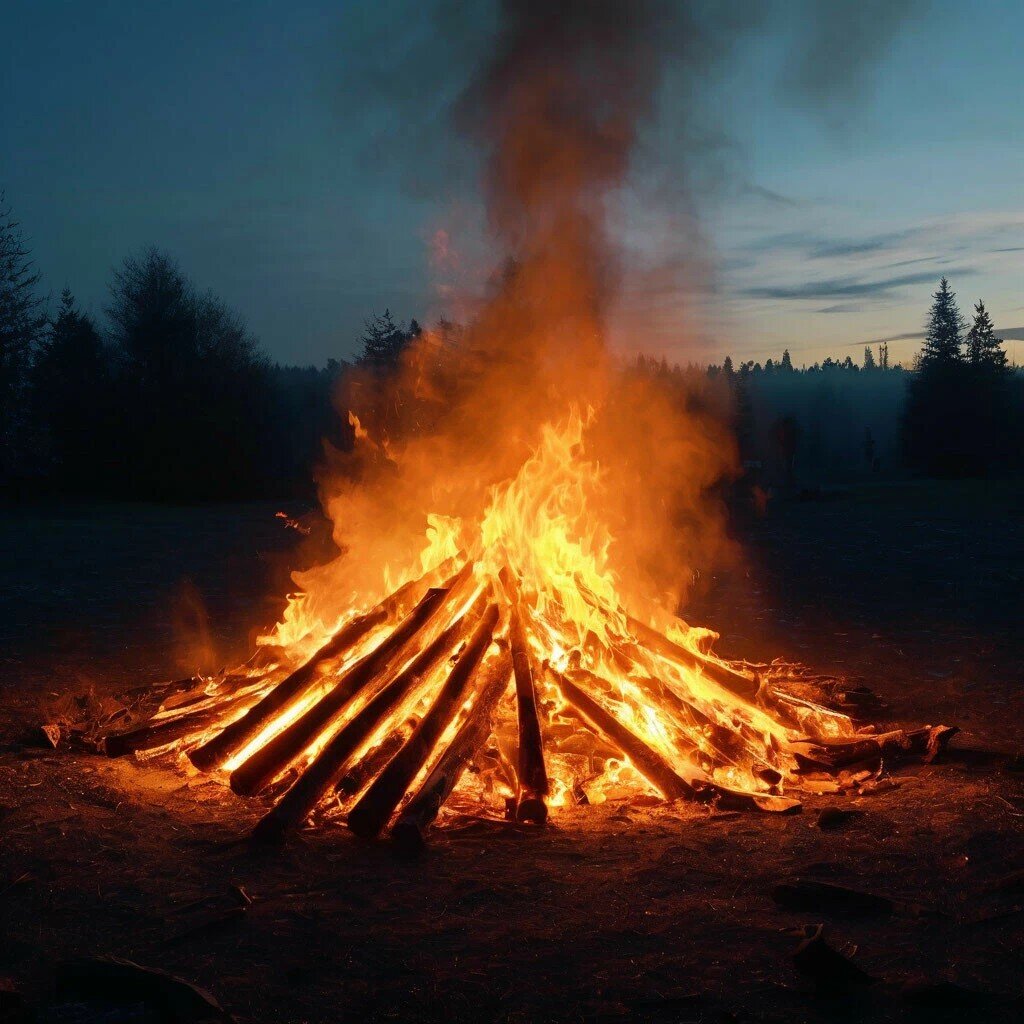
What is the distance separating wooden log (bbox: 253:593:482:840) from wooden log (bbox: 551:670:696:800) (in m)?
0.72

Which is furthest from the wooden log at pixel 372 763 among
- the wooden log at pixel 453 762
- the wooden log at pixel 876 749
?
the wooden log at pixel 876 749

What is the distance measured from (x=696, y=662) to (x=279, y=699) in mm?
2776

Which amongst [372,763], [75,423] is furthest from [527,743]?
[75,423]

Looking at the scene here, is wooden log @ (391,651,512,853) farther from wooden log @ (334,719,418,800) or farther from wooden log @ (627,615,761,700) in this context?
wooden log @ (627,615,761,700)

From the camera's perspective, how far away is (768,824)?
4.34 metres

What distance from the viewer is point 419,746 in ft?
15.2

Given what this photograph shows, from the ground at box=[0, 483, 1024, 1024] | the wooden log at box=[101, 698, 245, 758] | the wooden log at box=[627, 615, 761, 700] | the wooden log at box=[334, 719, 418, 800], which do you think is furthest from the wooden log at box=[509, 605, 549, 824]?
the wooden log at box=[101, 698, 245, 758]

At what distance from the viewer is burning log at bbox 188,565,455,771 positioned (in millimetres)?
5176

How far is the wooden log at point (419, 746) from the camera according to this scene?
165 inches

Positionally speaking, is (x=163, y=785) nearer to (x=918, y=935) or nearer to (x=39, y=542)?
(x=918, y=935)

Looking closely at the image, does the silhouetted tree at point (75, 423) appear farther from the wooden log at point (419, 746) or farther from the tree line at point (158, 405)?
the wooden log at point (419, 746)

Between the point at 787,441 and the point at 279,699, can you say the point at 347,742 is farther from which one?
the point at 787,441

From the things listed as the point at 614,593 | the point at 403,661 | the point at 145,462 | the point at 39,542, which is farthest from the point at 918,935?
the point at 145,462

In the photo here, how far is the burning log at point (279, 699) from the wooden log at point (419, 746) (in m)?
0.76
